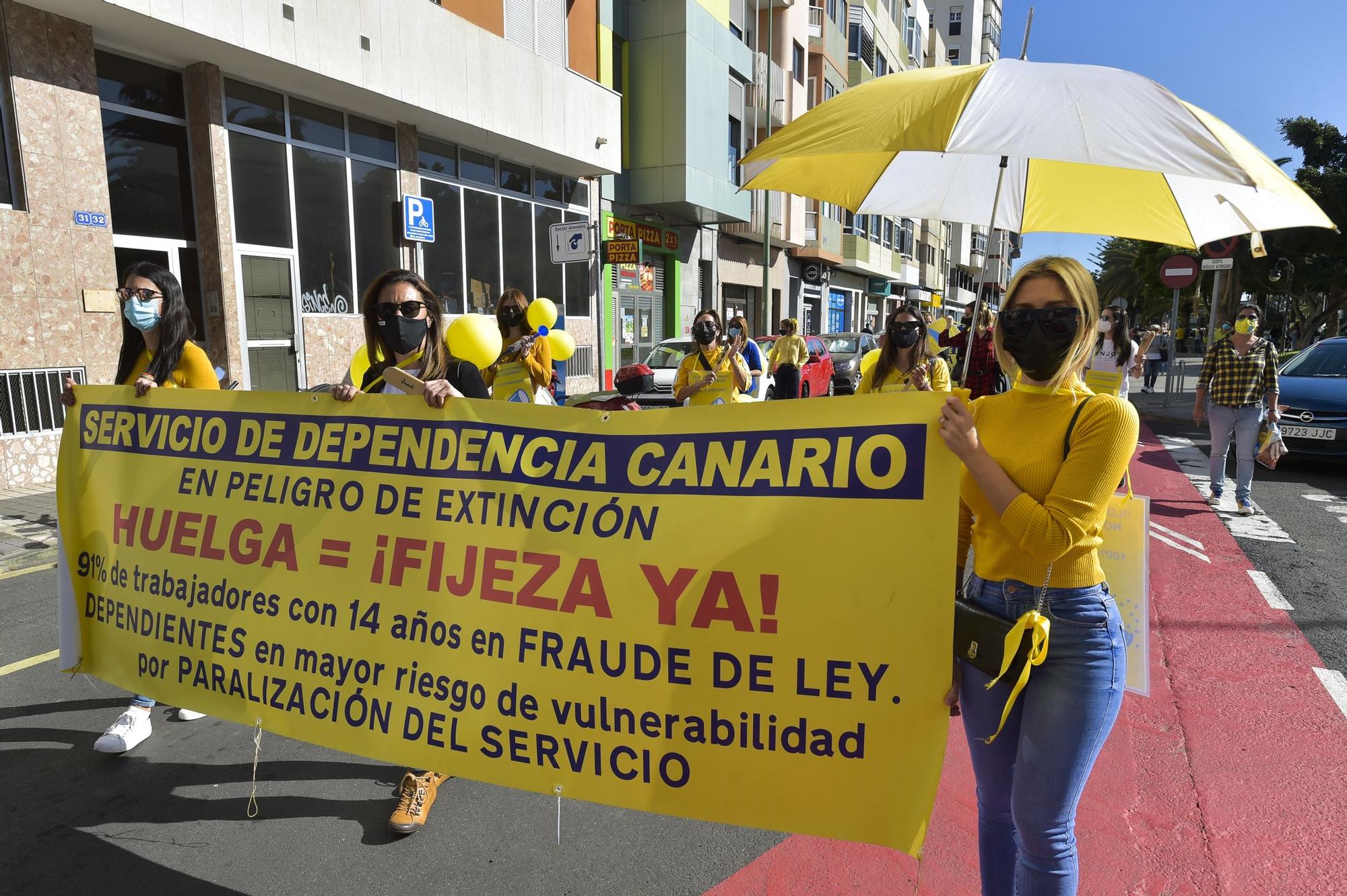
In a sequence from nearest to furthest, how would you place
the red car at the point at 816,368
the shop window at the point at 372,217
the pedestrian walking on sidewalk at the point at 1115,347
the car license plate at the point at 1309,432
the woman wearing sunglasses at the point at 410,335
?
1. the woman wearing sunglasses at the point at 410,335
2. the pedestrian walking on sidewalk at the point at 1115,347
3. the car license plate at the point at 1309,432
4. the shop window at the point at 372,217
5. the red car at the point at 816,368

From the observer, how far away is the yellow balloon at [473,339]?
4.05 meters

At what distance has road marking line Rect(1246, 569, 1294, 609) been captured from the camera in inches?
202

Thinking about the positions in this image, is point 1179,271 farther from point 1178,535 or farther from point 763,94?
point 763,94

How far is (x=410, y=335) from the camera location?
2943 millimetres

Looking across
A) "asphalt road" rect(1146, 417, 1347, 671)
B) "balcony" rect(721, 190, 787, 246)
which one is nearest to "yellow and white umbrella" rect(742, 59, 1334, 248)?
"asphalt road" rect(1146, 417, 1347, 671)

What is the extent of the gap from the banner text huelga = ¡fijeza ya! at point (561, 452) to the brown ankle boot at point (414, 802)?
119 cm

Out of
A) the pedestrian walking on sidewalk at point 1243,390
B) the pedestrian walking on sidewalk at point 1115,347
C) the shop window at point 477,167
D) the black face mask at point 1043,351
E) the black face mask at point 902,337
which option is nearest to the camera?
the black face mask at point 1043,351

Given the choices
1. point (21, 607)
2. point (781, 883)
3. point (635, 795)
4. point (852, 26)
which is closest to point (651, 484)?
point (635, 795)

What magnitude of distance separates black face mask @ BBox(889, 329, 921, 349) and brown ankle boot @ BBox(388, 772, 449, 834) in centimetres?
345

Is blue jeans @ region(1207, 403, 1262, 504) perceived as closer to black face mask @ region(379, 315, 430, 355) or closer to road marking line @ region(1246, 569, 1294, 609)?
road marking line @ region(1246, 569, 1294, 609)

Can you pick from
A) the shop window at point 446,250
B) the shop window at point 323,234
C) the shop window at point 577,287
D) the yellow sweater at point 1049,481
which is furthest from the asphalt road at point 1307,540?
the shop window at point 577,287

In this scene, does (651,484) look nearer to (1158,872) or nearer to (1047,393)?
(1047,393)

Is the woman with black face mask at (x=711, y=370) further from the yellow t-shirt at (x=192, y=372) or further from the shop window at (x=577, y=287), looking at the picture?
the shop window at (x=577, y=287)

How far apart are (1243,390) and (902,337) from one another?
15.7 feet
